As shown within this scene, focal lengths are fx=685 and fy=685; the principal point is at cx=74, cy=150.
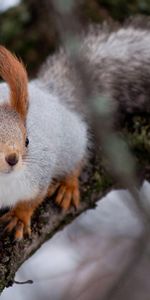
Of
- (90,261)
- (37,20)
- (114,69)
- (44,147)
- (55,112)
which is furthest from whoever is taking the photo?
(90,261)

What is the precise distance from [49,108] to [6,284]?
73 cm

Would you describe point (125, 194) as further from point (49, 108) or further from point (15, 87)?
point (15, 87)

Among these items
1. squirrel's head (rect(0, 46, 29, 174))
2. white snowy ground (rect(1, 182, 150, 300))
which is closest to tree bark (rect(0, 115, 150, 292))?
squirrel's head (rect(0, 46, 29, 174))

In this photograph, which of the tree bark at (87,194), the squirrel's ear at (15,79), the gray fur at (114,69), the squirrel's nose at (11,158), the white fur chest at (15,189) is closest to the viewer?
the squirrel's nose at (11,158)

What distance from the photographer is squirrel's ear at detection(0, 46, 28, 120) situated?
2.13 m

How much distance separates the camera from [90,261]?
414 cm

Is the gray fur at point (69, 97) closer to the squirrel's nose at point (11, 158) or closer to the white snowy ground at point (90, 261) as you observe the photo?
the squirrel's nose at point (11, 158)

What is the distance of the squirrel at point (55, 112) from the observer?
86.4 inches

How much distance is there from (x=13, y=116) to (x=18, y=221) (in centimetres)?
49

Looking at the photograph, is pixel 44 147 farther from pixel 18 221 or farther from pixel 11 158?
pixel 11 158

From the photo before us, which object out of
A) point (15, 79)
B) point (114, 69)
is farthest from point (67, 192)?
point (15, 79)

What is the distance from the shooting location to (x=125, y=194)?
367cm

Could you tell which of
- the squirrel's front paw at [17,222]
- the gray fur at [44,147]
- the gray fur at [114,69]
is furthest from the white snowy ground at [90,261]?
the squirrel's front paw at [17,222]

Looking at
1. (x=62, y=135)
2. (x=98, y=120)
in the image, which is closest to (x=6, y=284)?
(x=62, y=135)
